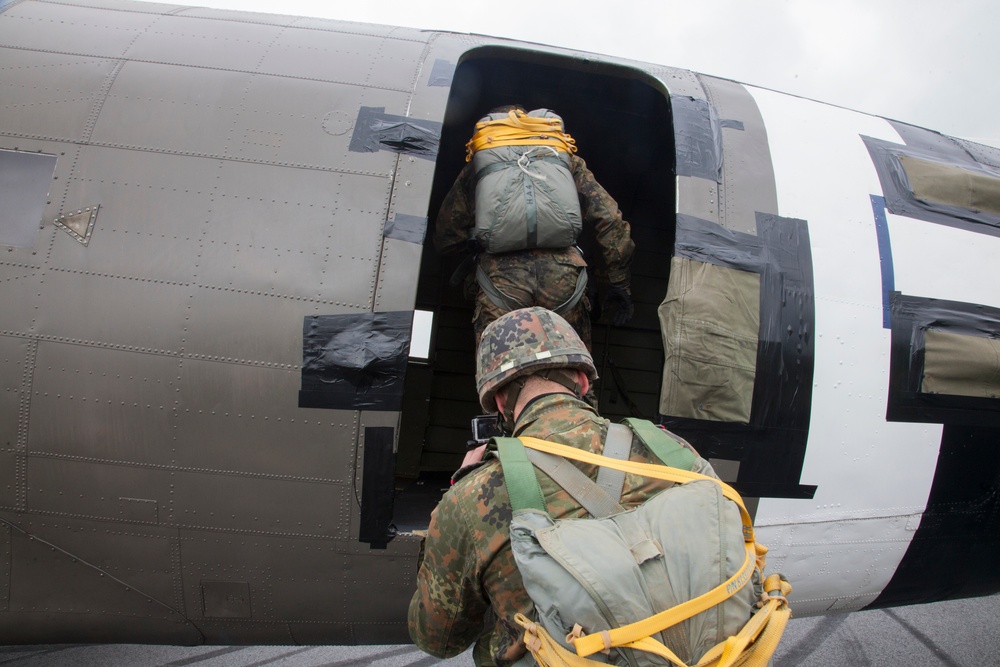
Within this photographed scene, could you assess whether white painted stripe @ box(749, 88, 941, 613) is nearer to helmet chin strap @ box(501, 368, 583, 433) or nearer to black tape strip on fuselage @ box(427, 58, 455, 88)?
helmet chin strap @ box(501, 368, 583, 433)

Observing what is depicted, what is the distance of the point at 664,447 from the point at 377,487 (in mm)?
1454

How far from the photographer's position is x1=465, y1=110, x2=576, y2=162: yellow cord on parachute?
3.63m

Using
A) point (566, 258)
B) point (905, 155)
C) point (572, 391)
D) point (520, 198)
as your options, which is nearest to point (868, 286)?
point (905, 155)

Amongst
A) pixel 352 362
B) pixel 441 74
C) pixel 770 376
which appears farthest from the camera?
pixel 441 74

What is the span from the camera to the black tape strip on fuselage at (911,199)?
3.65 meters

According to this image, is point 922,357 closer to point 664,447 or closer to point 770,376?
point 770,376

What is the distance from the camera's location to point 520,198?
11.2 feet

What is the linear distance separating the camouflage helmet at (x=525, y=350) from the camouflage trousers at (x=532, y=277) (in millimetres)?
1400

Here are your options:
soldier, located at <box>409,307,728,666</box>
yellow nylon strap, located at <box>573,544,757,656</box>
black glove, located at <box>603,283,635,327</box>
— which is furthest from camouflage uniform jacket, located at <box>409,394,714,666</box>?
black glove, located at <box>603,283,635,327</box>

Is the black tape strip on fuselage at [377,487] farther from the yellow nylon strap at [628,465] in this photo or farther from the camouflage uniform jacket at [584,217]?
the camouflage uniform jacket at [584,217]

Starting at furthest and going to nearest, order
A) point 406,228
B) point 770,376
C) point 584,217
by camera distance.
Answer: point 584,217 < point 770,376 < point 406,228

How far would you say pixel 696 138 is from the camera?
3561mm

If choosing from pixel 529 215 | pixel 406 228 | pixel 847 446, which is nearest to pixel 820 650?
pixel 847 446

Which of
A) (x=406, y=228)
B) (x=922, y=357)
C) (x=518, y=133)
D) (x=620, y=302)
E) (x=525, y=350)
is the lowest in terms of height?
(x=525, y=350)
